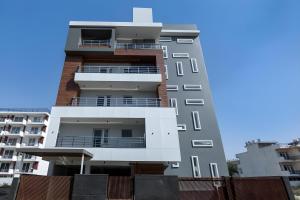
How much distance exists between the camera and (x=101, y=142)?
15.8 metres

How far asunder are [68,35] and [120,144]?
41.7 ft

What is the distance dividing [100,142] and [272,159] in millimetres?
43671

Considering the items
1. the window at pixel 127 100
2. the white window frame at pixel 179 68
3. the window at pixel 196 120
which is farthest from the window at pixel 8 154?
the window at pixel 196 120

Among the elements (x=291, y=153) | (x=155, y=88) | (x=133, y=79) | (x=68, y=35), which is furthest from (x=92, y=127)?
(x=291, y=153)

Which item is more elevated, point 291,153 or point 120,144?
point 291,153

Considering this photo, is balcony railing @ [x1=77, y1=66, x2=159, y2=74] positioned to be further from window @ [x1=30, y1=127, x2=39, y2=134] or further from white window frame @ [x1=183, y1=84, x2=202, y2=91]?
window @ [x1=30, y1=127, x2=39, y2=134]

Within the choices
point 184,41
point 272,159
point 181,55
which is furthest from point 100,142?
point 272,159

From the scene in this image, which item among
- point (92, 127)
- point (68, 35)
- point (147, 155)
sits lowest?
point (147, 155)

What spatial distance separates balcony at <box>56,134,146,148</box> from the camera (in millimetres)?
15148

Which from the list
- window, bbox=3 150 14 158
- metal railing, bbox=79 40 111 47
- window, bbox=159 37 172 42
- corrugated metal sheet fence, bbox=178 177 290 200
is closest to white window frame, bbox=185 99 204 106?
window, bbox=159 37 172 42

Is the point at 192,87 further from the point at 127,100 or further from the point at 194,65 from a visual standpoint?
the point at 127,100

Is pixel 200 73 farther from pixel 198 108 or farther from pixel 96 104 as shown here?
pixel 96 104

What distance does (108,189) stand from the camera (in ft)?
28.7

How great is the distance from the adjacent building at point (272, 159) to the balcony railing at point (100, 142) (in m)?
41.2
